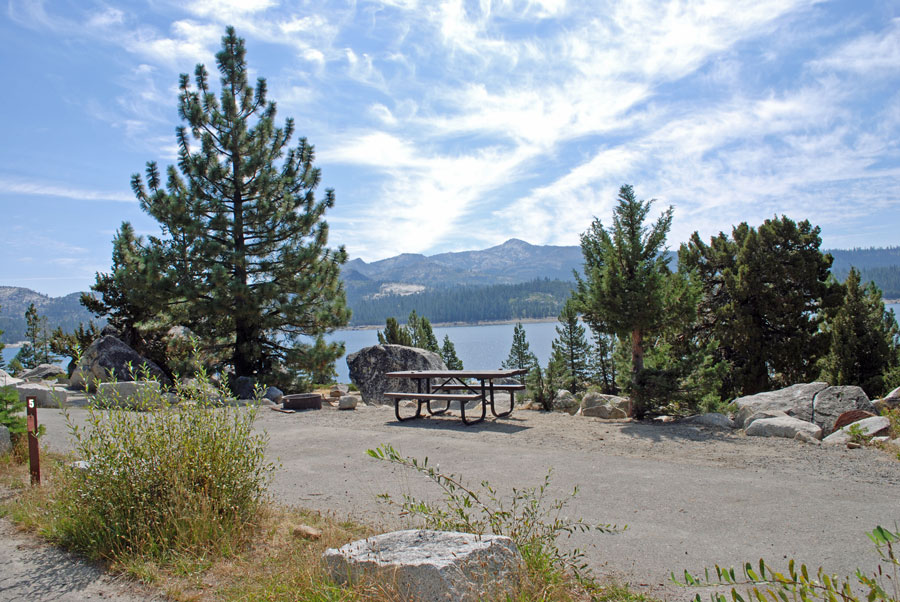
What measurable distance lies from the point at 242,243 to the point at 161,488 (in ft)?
45.8

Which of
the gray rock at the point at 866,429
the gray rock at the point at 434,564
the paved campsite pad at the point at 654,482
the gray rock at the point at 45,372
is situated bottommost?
the paved campsite pad at the point at 654,482

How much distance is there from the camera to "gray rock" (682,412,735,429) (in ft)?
30.8

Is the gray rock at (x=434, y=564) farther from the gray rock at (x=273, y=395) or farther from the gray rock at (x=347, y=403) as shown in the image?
the gray rock at (x=273, y=395)

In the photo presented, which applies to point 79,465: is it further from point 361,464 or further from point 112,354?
Answer: point 112,354

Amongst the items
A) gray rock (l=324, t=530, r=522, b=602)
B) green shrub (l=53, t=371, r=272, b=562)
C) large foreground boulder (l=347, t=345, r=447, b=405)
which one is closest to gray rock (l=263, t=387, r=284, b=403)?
large foreground boulder (l=347, t=345, r=447, b=405)

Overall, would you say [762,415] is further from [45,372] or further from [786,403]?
[45,372]

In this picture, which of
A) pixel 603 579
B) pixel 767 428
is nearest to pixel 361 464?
pixel 603 579

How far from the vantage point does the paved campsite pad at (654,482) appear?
→ 4121 millimetres

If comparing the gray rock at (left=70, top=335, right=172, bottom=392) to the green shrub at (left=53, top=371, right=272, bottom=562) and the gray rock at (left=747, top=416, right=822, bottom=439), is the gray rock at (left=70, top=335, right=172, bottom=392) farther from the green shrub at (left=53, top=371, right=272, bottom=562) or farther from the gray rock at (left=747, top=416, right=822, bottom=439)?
the gray rock at (left=747, top=416, right=822, bottom=439)

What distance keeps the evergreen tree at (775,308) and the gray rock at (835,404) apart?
30.6 feet

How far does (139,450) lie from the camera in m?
4.42

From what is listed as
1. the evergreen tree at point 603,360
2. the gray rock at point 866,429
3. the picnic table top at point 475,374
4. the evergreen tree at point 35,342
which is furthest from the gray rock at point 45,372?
the gray rock at point 866,429

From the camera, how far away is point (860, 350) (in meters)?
16.3

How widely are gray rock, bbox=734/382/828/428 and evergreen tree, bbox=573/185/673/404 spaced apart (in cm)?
174
